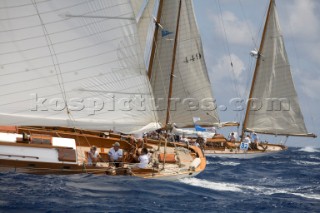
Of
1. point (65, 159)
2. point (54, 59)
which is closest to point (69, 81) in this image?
point (54, 59)

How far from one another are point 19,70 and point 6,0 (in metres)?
2.28

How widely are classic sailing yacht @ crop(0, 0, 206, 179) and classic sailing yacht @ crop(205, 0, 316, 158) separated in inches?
1143

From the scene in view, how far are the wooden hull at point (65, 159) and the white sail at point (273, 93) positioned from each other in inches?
1129

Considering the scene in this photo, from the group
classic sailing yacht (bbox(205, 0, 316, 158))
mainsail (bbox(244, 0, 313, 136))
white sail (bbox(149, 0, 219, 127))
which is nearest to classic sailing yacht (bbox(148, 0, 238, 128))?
white sail (bbox(149, 0, 219, 127))

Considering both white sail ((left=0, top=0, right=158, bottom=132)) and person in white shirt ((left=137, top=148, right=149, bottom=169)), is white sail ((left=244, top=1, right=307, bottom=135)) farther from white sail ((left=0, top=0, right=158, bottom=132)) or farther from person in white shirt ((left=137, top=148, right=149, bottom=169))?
person in white shirt ((left=137, top=148, right=149, bottom=169))

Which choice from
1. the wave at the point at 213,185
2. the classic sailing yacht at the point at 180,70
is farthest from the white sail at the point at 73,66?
the classic sailing yacht at the point at 180,70

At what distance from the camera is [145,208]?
17.0 metres

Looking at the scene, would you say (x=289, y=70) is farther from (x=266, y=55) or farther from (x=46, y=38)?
(x=46, y=38)

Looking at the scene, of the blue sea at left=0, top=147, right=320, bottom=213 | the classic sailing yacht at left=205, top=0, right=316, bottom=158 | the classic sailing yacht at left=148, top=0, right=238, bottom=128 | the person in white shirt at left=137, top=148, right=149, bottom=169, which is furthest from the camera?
the classic sailing yacht at left=205, top=0, right=316, bottom=158

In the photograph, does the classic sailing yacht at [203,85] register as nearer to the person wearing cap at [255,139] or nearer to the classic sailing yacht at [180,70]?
the classic sailing yacht at [180,70]

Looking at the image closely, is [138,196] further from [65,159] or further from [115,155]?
[115,155]

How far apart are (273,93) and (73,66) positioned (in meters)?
34.7

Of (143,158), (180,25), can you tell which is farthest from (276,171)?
(143,158)

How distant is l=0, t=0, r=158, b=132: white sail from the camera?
18844 mm
